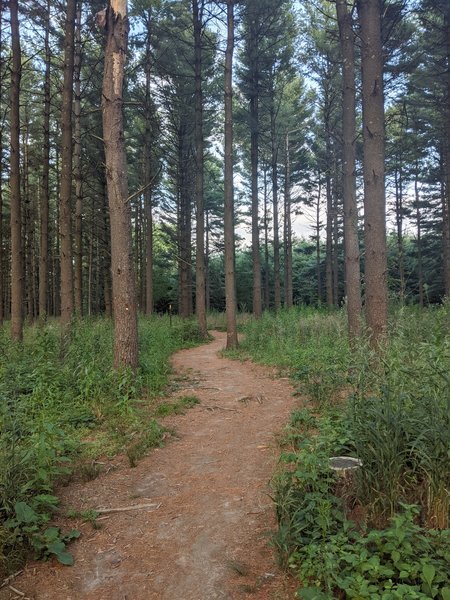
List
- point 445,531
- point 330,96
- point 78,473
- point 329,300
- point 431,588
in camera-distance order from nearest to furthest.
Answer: point 431,588, point 445,531, point 78,473, point 330,96, point 329,300

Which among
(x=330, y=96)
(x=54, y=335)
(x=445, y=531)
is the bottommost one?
(x=445, y=531)

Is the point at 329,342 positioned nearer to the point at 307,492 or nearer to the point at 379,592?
the point at 307,492

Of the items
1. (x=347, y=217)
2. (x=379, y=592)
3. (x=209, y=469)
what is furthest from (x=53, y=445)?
(x=347, y=217)

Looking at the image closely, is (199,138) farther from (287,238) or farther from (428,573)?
(428,573)

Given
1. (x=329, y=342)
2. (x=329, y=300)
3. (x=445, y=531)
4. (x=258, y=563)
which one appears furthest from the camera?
(x=329, y=300)

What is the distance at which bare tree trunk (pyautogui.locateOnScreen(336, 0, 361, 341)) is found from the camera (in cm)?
820

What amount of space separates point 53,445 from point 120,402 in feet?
5.45

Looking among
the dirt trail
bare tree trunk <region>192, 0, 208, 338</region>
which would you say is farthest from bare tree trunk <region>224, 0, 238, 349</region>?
the dirt trail

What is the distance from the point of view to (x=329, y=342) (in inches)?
381

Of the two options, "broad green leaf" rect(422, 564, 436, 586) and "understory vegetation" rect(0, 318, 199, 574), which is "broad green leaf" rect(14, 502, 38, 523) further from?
"broad green leaf" rect(422, 564, 436, 586)

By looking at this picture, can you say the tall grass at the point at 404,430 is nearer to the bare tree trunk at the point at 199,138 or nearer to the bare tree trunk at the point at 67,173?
the bare tree trunk at the point at 67,173

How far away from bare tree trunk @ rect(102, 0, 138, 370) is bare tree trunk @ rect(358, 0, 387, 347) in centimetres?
402

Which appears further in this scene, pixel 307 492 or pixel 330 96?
pixel 330 96

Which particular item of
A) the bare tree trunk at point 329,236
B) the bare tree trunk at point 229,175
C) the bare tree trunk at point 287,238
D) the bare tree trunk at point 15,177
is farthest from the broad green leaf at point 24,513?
the bare tree trunk at point 287,238
